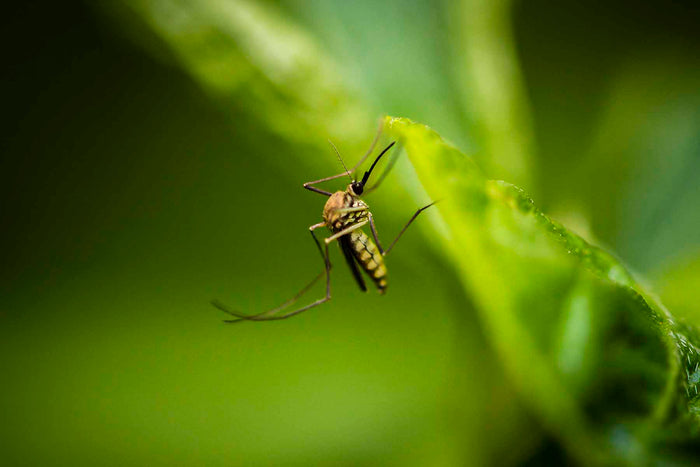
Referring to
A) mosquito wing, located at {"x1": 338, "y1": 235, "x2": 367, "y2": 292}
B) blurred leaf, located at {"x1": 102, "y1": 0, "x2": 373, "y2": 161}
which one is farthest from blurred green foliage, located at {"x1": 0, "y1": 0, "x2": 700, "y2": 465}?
mosquito wing, located at {"x1": 338, "y1": 235, "x2": 367, "y2": 292}

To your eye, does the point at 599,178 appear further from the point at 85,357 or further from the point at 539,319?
the point at 85,357

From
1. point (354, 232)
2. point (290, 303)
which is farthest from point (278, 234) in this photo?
point (354, 232)

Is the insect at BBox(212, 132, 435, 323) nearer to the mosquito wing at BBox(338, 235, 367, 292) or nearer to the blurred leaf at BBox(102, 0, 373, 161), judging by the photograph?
the mosquito wing at BBox(338, 235, 367, 292)

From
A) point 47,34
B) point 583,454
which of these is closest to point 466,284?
point 583,454

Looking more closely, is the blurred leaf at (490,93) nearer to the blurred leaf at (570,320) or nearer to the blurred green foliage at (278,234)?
the blurred green foliage at (278,234)

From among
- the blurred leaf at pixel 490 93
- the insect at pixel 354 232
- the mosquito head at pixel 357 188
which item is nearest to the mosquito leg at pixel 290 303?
the insect at pixel 354 232
